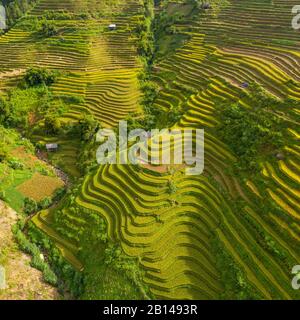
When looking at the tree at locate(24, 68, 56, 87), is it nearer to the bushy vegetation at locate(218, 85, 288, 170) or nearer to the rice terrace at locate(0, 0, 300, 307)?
the rice terrace at locate(0, 0, 300, 307)

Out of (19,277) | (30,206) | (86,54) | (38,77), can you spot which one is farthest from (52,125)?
(19,277)

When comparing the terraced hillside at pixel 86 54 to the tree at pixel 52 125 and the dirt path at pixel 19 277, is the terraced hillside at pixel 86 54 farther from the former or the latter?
the dirt path at pixel 19 277

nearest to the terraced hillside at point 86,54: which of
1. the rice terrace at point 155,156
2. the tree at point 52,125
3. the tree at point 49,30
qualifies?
the rice terrace at point 155,156

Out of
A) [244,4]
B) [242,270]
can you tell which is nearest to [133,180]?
[242,270]

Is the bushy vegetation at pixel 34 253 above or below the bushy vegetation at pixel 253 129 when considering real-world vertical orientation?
below

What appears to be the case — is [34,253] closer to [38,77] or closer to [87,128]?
[87,128]
